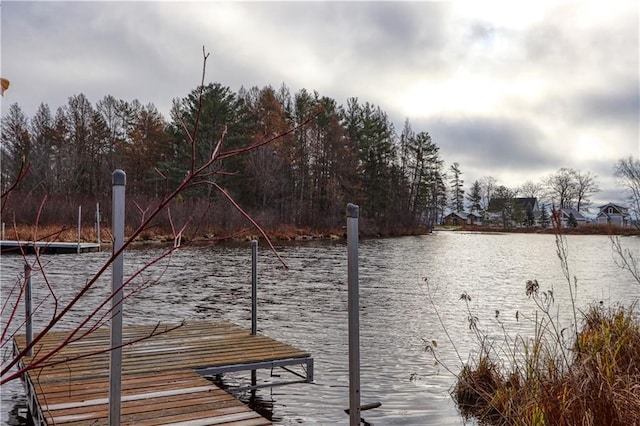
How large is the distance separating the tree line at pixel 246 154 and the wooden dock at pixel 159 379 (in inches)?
1006

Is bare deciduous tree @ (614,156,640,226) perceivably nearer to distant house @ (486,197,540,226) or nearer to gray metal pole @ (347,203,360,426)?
gray metal pole @ (347,203,360,426)

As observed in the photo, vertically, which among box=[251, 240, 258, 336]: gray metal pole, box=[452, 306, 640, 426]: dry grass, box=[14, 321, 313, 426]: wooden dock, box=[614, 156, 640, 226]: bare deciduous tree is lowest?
box=[14, 321, 313, 426]: wooden dock

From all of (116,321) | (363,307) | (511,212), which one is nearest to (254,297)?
(116,321)

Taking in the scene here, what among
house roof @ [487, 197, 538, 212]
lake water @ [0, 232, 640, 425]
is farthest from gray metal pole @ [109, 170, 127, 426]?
house roof @ [487, 197, 538, 212]

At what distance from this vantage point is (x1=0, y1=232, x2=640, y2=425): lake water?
5.14m

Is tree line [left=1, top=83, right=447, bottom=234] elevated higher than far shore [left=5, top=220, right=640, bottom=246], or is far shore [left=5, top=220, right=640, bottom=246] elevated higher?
tree line [left=1, top=83, right=447, bottom=234]

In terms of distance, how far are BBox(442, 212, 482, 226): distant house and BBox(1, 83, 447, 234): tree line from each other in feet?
115

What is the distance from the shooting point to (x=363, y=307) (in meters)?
10.3

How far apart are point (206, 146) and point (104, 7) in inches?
1217

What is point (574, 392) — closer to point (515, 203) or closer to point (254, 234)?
point (254, 234)

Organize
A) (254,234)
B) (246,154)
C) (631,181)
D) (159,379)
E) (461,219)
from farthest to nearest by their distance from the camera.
Result: (461,219)
(246,154)
(254,234)
(631,181)
(159,379)

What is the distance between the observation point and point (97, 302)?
9758 millimetres

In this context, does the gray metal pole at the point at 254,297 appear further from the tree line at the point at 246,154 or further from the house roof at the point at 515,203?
the house roof at the point at 515,203

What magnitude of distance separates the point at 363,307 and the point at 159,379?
671 centimetres
